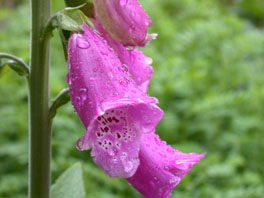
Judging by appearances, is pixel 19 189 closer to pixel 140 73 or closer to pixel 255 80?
pixel 140 73

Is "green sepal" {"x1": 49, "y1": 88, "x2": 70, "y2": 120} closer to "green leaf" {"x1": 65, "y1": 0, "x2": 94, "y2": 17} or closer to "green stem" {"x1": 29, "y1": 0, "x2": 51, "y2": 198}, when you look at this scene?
"green stem" {"x1": 29, "y1": 0, "x2": 51, "y2": 198}

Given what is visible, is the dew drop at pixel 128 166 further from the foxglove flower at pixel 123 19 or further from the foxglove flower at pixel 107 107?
the foxglove flower at pixel 123 19

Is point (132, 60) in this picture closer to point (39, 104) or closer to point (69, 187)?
point (39, 104)

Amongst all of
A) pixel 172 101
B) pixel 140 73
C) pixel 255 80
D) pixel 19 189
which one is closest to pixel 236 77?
pixel 255 80

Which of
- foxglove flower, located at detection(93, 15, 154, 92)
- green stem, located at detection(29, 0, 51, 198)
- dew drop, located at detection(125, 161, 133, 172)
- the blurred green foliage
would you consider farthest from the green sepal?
the blurred green foliage

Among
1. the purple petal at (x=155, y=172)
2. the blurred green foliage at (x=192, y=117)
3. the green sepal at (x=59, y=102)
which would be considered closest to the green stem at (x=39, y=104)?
the green sepal at (x=59, y=102)

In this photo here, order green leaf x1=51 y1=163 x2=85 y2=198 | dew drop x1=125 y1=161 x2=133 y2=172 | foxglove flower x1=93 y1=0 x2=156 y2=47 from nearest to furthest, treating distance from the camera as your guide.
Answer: dew drop x1=125 y1=161 x2=133 y2=172
foxglove flower x1=93 y1=0 x2=156 y2=47
green leaf x1=51 y1=163 x2=85 y2=198

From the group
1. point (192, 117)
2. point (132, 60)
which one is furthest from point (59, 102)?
point (192, 117)
